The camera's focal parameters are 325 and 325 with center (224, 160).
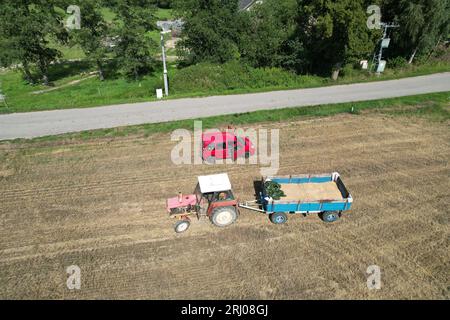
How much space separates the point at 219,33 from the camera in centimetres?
2838

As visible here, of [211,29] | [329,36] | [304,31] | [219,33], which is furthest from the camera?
[219,33]

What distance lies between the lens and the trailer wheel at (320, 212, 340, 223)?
11.4m

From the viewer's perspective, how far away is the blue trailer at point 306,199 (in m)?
11.1

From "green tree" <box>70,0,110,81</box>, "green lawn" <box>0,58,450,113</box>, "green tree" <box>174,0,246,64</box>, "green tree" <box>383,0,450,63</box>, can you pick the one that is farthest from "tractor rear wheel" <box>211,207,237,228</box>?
"green tree" <box>70,0,110,81</box>

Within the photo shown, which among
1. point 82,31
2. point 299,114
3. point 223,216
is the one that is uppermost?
point 82,31

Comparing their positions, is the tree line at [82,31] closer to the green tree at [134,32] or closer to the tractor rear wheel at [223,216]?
the green tree at [134,32]

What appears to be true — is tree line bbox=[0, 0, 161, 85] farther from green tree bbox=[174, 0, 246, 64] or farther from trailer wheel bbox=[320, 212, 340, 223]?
trailer wheel bbox=[320, 212, 340, 223]

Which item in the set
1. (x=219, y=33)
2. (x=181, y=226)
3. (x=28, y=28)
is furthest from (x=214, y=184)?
(x=28, y=28)

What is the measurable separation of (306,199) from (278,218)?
49.5 inches

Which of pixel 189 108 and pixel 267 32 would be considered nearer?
pixel 189 108

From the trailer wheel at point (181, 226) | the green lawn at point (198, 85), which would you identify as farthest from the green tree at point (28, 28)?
the trailer wheel at point (181, 226)

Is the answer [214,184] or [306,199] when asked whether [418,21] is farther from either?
[214,184]
